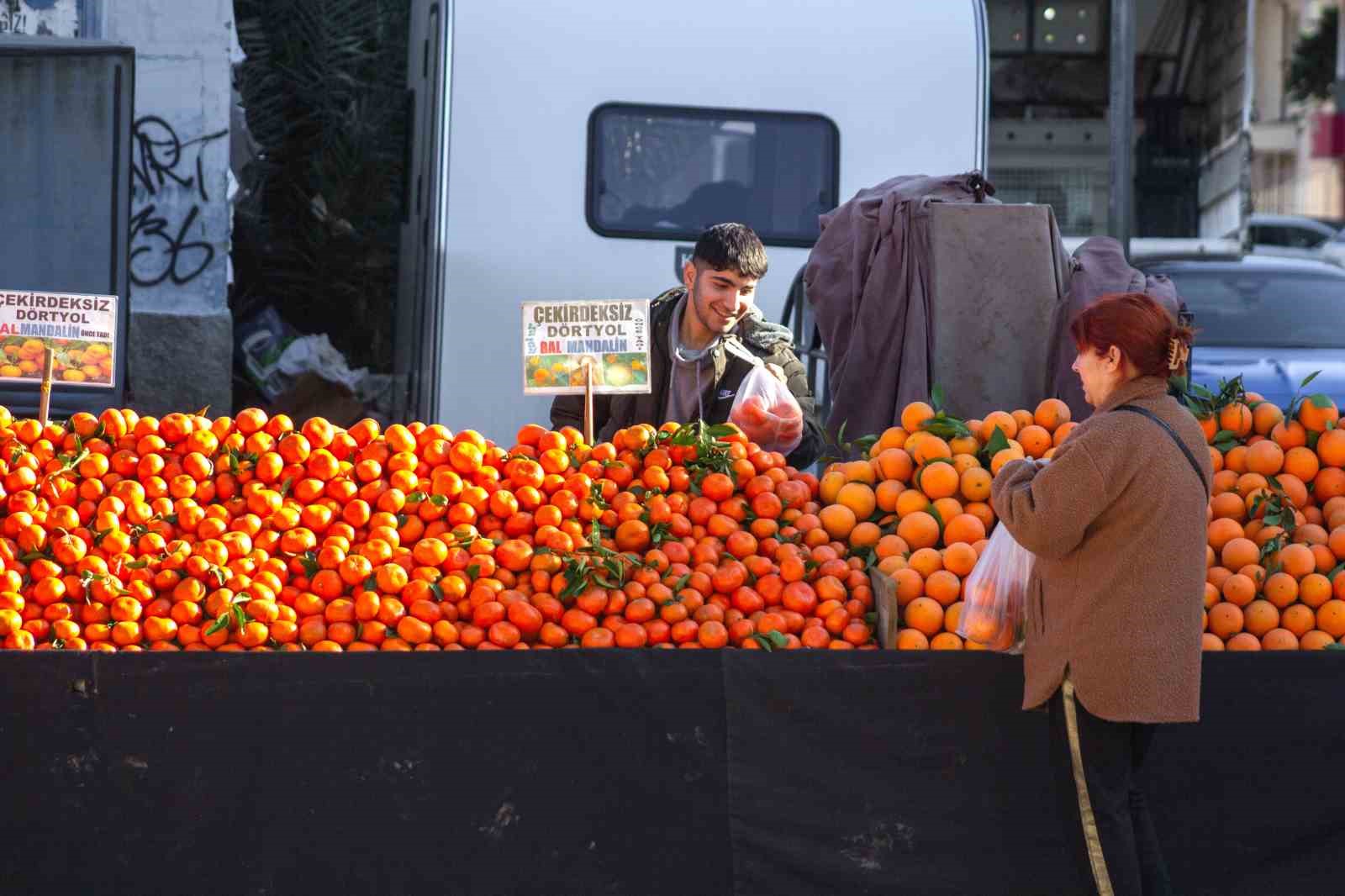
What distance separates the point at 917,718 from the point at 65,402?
17.3ft

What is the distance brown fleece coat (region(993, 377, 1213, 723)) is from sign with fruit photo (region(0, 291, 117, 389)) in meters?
2.67

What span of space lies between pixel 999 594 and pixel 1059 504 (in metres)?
0.49

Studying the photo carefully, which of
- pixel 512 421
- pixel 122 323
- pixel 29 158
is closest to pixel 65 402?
pixel 122 323

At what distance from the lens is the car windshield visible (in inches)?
367

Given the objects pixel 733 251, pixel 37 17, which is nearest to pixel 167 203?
pixel 37 17

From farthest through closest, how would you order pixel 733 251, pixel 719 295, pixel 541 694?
pixel 719 295
pixel 733 251
pixel 541 694

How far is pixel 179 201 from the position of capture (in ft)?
31.1

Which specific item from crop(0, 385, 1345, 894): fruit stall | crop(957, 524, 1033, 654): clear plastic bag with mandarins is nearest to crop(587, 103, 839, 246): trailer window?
crop(0, 385, 1345, 894): fruit stall

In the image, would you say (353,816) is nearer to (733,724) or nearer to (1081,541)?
(733,724)

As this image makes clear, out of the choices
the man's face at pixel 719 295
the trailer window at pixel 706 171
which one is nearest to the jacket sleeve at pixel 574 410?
the man's face at pixel 719 295

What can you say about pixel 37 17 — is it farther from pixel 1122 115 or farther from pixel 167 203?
pixel 1122 115

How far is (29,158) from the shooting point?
7.73 meters

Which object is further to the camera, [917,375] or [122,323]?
[122,323]

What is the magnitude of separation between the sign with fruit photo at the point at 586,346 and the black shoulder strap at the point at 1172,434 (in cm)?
158
